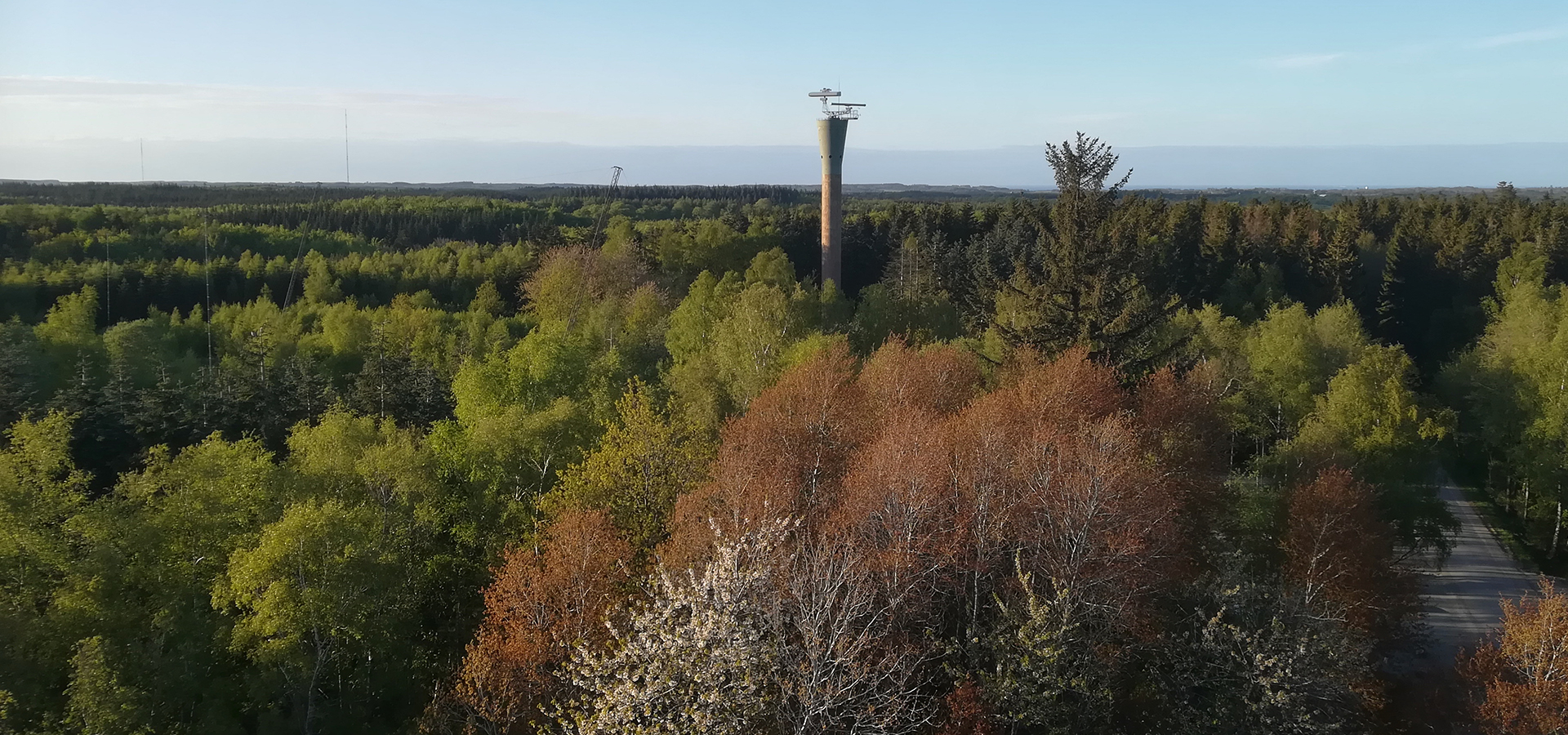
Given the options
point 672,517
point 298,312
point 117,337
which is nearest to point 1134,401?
point 672,517

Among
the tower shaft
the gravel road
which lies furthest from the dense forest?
the tower shaft

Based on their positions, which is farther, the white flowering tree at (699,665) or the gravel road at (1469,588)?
the gravel road at (1469,588)

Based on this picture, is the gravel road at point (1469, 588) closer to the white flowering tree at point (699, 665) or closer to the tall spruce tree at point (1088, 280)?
the tall spruce tree at point (1088, 280)

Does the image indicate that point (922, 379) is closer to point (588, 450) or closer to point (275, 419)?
point (588, 450)

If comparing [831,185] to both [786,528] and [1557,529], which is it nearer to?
[1557,529]

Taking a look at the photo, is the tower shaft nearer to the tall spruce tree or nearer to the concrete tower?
the concrete tower

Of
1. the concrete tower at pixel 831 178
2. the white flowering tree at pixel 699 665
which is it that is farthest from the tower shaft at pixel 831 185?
the white flowering tree at pixel 699 665

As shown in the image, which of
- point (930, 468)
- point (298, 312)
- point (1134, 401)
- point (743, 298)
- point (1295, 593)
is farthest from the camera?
point (298, 312)
